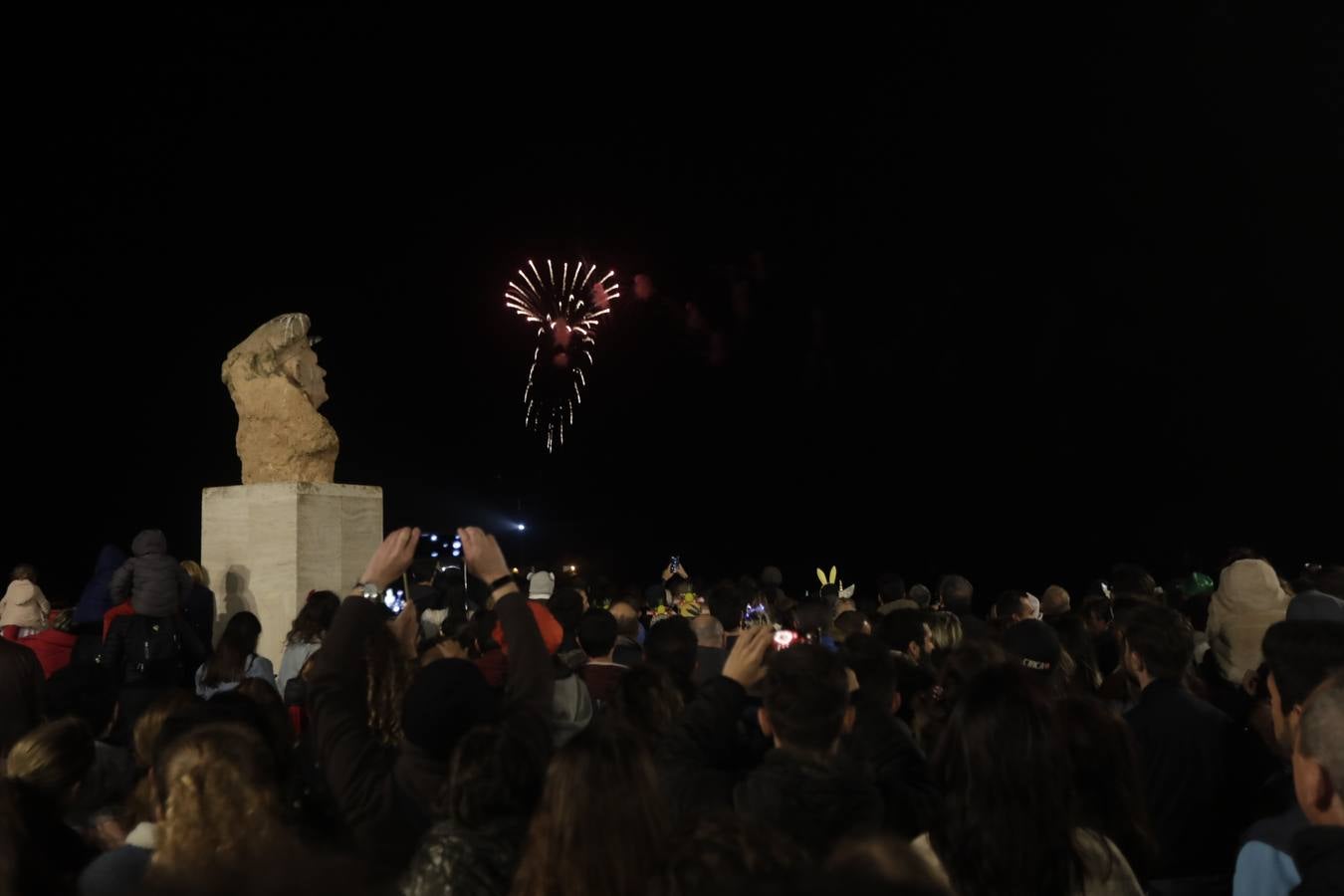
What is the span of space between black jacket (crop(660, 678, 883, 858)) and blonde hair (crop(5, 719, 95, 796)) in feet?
6.13

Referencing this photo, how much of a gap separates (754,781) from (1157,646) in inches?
79.4

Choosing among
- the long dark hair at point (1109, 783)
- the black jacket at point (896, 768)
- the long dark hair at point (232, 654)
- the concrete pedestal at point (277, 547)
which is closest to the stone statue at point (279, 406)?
the concrete pedestal at point (277, 547)

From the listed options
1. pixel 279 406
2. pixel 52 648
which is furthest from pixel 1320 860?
pixel 279 406

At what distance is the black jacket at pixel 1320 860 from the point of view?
2174 mm

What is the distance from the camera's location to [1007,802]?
2930 mm

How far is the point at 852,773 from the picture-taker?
306 centimetres

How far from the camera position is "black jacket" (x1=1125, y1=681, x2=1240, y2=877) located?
3.96 m

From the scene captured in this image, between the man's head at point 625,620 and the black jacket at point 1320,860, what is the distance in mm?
5782

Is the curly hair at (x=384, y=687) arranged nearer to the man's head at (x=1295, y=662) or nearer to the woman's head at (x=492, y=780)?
the woman's head at (x=492, y=780)

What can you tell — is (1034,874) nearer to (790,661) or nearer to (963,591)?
(790,661)

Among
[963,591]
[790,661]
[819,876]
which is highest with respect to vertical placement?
[819,876]

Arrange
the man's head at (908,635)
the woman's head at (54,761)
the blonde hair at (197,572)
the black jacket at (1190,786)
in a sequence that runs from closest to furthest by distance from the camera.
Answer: the woman's head at (54,761)
the black jacket at (1190,786)
the man's head at (908,635)
the blonde hair at (197,572)

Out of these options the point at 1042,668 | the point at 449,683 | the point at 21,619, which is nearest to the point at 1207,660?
the point at 1042,668

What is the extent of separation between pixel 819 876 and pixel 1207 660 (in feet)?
19.7
